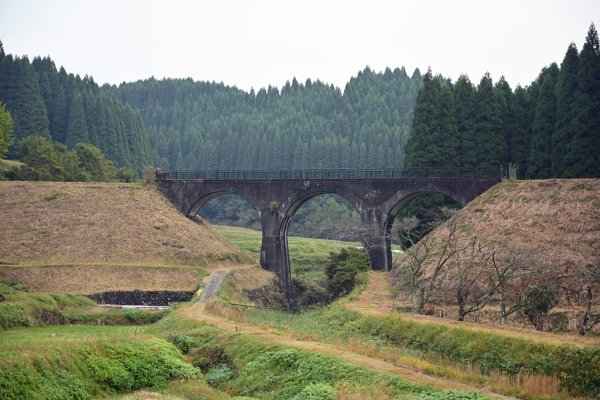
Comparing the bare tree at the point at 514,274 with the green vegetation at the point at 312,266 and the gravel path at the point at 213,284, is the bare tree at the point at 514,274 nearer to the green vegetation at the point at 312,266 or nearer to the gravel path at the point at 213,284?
the green vegetation at the point at 312,266

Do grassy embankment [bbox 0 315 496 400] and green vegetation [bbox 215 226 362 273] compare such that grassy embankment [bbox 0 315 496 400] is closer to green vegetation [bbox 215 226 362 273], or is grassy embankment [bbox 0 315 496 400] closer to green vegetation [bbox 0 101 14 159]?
green vegetation [bbox 215 226 362 273]

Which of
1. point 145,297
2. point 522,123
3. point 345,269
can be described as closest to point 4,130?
point 145,297

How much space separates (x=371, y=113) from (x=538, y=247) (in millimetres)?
135887

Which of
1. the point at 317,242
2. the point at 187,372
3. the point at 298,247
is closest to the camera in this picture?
the point at 187,372

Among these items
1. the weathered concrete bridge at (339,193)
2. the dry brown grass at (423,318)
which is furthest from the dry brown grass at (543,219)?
the dry brown grass at (423,318)

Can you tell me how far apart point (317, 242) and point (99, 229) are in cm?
4364

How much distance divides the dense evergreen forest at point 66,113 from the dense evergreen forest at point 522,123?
67.3 metres

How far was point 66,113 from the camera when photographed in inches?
5044

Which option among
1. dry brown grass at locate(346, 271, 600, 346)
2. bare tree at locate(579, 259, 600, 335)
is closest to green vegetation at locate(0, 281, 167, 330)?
dry brown grass at locate(346, 271, 600, 346)

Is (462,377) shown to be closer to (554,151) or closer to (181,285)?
(181,285)

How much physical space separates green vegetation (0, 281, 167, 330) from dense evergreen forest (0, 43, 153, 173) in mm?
75303

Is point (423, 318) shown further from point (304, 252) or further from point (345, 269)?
point (304, 252)

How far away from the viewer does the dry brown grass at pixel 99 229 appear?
197 ft

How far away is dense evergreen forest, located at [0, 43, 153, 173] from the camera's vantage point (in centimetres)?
11806
